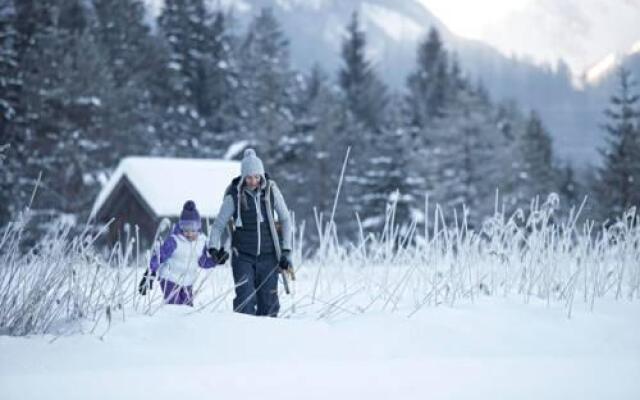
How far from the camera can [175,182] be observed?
20.8 metres

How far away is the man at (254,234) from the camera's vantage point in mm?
5102

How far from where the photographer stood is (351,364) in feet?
11.0

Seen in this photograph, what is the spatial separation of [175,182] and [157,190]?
0.76 meters

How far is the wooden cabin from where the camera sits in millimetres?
19875

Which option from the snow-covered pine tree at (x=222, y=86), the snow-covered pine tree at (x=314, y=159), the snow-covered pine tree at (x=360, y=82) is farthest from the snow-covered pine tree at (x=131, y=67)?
the snow-covered pine tree at (x=360, y=82)

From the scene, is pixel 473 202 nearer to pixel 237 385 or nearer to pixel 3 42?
pixel 3 42

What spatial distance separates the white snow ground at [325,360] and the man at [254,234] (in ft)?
3.45

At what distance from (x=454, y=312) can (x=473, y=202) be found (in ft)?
94.3

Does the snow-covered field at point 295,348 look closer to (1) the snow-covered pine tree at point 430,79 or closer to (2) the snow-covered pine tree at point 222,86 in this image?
(2) the snow-covered pine tree at point 222,86

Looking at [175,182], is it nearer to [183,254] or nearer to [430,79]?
[183,254]

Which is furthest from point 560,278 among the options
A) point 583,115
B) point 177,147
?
point 583,115

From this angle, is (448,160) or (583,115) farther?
(583,115)

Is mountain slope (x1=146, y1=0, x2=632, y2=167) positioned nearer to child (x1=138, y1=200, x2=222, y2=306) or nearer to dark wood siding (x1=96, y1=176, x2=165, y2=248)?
dark wood siding (x1=96, y1=176, x2=165, y2=248)

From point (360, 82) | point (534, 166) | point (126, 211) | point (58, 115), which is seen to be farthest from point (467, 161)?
point (58, 115)
